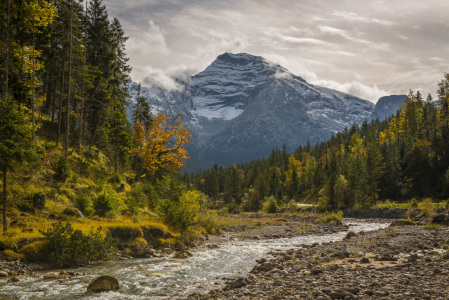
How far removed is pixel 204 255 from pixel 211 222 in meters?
13.1

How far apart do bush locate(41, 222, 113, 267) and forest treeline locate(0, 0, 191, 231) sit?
Answer: 283cm

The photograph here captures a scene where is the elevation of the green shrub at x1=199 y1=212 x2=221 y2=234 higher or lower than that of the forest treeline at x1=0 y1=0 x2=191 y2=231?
lower

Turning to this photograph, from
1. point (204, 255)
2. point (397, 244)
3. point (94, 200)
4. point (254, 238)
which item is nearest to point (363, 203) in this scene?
point (254, 238)

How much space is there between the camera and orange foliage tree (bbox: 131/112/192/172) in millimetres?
37656

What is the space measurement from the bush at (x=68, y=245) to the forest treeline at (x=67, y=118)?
283 centimetres

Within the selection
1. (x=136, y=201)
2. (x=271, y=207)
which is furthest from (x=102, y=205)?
(x=271, y=207)

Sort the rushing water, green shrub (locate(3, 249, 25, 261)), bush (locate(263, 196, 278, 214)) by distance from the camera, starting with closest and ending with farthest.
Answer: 1. the rushing water
2. green shrub (locate(3, 249, 25, 261))
3. bush (locate(263, 196, 278, 214))

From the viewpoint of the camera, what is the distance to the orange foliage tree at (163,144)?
37656 mm

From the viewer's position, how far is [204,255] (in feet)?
72.2

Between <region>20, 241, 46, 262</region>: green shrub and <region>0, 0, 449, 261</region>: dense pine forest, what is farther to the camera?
<region>0, 0, 449, 261</region>: dense pine forest

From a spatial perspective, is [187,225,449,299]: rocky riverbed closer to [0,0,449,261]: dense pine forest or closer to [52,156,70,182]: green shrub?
[0,0,449,261]: dense pine forest

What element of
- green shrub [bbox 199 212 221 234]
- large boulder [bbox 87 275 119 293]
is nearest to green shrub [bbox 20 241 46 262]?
large boulder [bbox 87 275 119 293]

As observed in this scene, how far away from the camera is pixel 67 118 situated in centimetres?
2914

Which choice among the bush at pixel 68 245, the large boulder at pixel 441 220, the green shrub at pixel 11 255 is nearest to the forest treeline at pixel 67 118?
the green shrub at pixel 11 255
